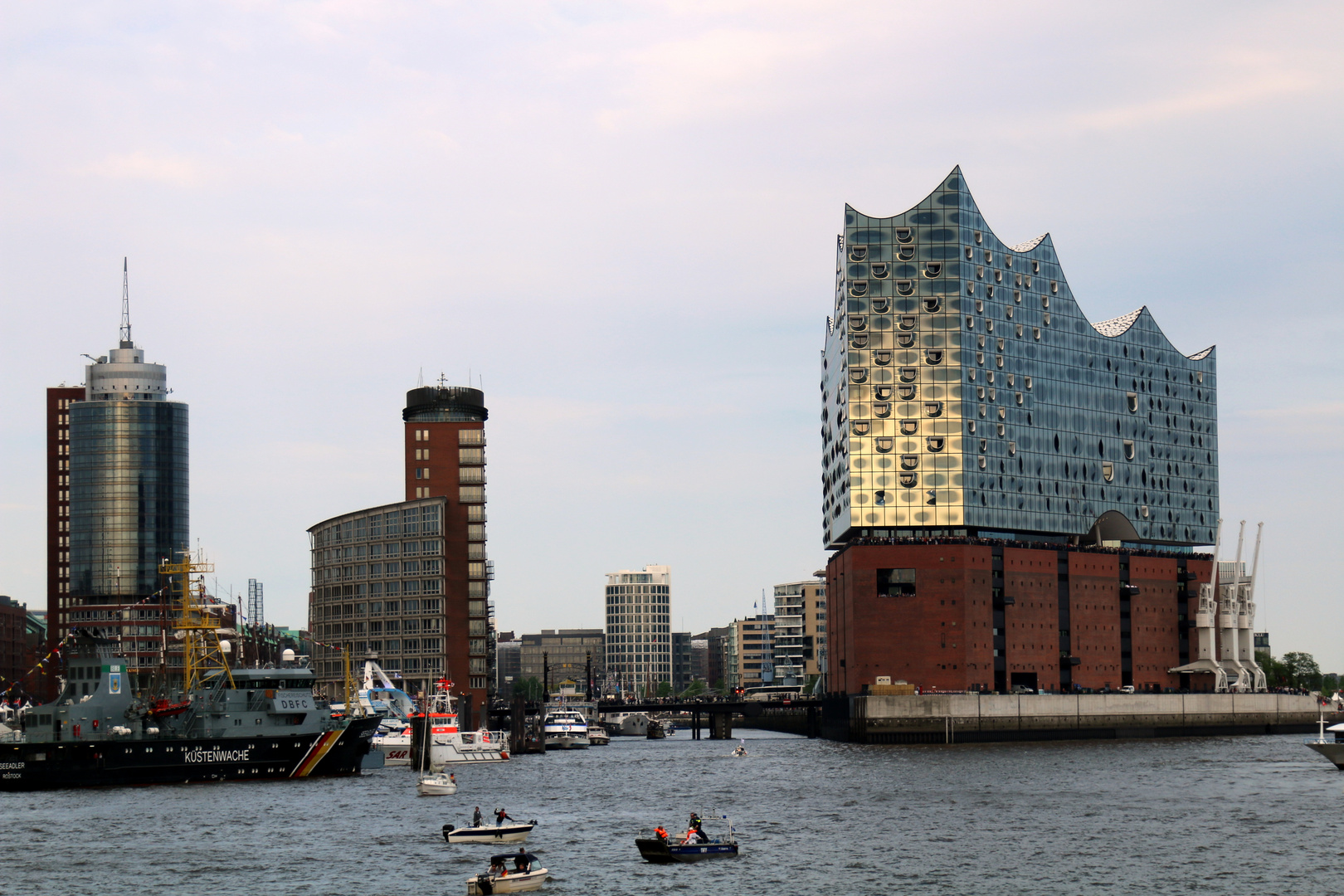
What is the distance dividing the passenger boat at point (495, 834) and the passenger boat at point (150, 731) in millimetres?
45521

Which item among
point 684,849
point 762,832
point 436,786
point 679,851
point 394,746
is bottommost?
point 394,746

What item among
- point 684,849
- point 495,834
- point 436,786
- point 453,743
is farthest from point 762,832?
point 453,743

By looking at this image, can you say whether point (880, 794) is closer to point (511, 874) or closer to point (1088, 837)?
point (1088, 837)

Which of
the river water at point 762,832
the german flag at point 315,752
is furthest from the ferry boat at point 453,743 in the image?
the german flag at point 315,752

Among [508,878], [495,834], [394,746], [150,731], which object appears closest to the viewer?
[508,878]

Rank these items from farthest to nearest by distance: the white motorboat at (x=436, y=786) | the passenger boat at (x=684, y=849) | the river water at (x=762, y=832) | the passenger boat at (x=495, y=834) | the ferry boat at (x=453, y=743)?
the ferry boat at (x=453, y=743), the white motorboat at (x=436, y=786), the passenger boat at (x=495, y=834), the passenger boat at (x=684, y=849), the river water at (x=762, y=832)

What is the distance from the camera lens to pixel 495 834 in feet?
301

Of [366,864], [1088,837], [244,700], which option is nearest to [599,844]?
[366,864]

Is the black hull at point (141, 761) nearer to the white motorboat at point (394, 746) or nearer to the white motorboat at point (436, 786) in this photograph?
the white motorboat at point (436, 786)

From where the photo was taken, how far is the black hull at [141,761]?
426 feet

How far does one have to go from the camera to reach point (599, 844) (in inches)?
3718

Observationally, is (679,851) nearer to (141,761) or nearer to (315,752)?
(315,752)

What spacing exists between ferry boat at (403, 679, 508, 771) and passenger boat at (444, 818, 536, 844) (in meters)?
60.0

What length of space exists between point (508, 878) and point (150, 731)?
64953 mm
